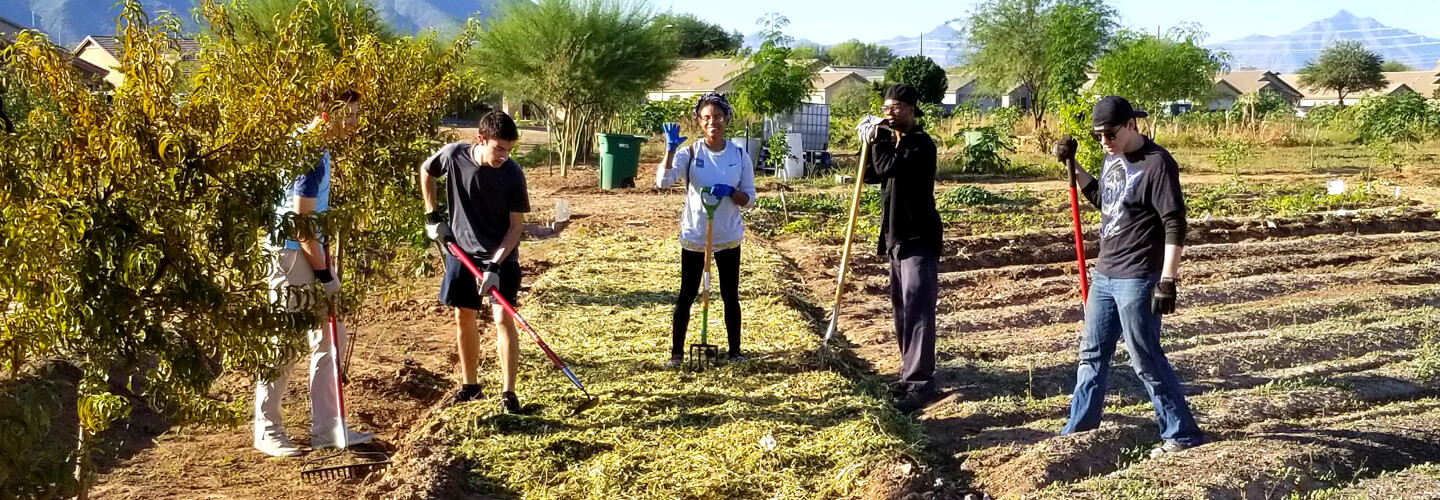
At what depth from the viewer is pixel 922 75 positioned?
55.0 meters

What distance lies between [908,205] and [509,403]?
2.19m

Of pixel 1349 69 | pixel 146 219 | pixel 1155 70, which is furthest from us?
pixel 1349 69

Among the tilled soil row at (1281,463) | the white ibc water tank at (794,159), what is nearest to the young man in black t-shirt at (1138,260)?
the tilled soil row at (1281,463)

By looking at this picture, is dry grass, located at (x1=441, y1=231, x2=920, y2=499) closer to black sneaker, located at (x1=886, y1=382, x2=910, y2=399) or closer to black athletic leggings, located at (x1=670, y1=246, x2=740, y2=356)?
black sneaker, located at (x1=886, y1=382, x2=910, y2=399)

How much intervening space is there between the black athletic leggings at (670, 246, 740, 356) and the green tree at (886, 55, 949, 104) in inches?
1867

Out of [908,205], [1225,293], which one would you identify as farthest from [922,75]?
[908,205]

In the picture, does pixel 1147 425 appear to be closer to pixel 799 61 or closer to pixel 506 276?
pixel 506 276

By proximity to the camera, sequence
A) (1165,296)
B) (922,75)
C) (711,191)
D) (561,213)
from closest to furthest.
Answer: (1165,296) → (711,191) → (561,213) → (922,75)

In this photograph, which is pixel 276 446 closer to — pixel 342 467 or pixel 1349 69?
pixel 342 467

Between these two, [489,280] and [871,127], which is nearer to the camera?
[489,280]

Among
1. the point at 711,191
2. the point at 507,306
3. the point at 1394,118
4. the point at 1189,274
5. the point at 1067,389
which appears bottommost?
the point at 1067,389

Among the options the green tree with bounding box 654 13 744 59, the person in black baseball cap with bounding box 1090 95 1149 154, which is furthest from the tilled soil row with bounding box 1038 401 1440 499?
the green tree with bounding box 654 13 744 59

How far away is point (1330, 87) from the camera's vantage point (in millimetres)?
72000

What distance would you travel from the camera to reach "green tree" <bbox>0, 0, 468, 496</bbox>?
3186 mm
